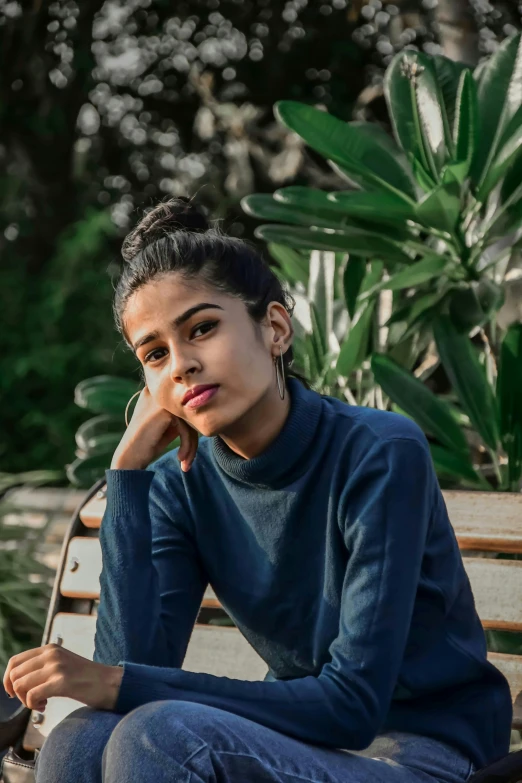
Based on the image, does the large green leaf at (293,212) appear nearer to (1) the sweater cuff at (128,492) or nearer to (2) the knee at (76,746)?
(1) the sweater cuff at (128,492)

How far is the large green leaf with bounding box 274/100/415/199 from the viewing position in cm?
285

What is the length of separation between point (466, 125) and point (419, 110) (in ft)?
0.77

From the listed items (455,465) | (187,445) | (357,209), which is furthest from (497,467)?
(187,445)

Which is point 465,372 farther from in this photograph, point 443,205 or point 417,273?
point 443,205

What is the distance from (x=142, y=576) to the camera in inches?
73.1

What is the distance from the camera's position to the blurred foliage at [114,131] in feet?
17.0

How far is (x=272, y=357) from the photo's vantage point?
180cm

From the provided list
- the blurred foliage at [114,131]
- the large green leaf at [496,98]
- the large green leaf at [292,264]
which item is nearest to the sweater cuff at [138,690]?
the large green leaf at [496,98]

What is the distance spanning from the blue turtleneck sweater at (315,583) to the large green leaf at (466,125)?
43.5 inches

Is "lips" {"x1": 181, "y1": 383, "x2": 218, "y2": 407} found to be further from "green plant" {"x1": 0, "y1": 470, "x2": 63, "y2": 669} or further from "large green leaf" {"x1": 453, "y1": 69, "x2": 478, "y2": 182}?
"green plant" {"x1": 0, "y1": 470, "x2": 63, "y2": 669}

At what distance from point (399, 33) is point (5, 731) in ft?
11.6

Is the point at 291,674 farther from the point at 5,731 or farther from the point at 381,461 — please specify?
the point at 5,731

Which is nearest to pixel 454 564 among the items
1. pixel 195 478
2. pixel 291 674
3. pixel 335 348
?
pixel 291 674

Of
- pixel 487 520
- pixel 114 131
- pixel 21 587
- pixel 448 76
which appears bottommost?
pixel 21 587
